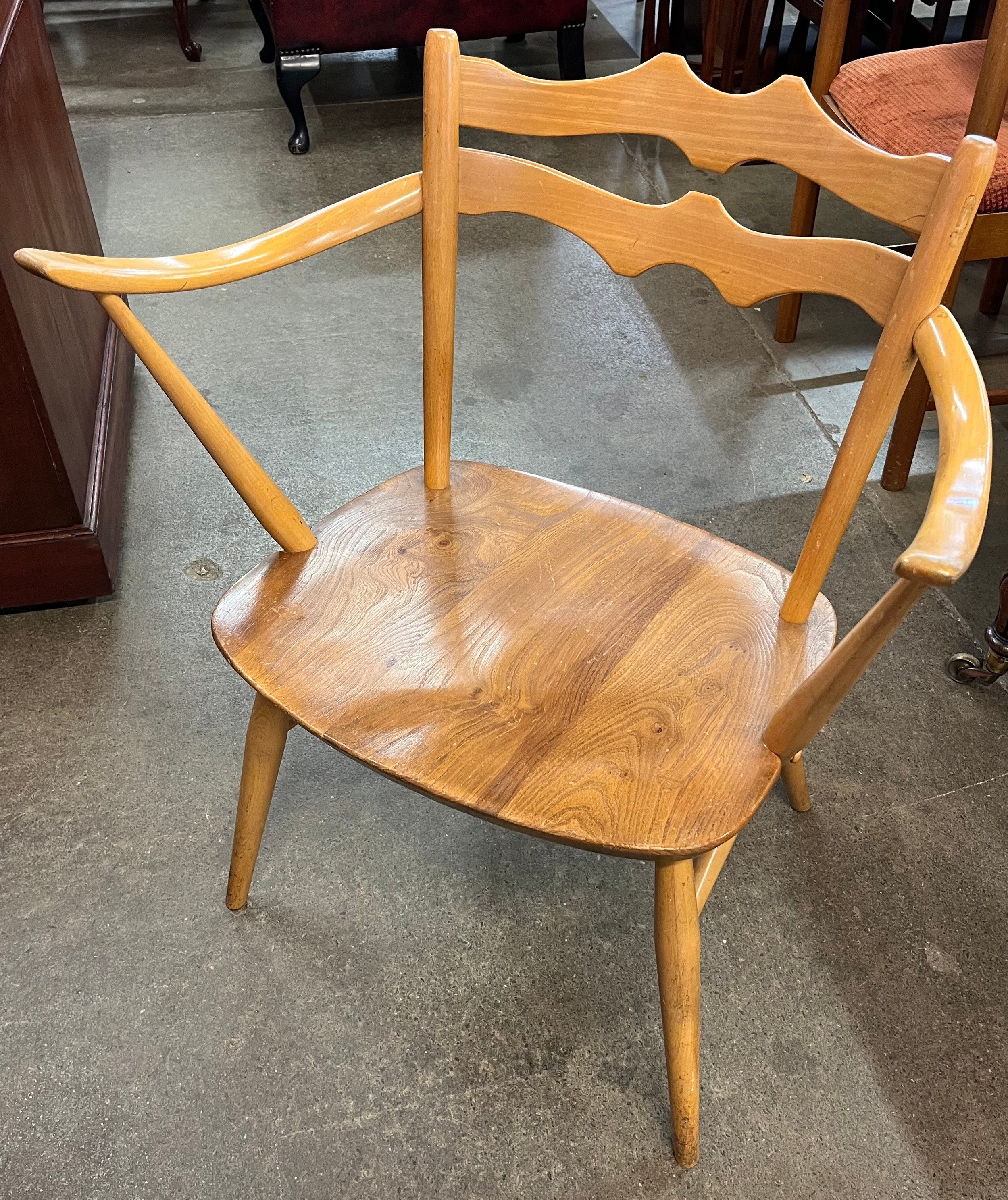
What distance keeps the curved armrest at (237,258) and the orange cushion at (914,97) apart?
0.96 meters

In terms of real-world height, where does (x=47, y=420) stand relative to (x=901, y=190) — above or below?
below

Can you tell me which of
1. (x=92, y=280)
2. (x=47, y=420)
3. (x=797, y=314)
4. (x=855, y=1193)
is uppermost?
(x=92, y=280)

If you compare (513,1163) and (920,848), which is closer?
(513,1163)

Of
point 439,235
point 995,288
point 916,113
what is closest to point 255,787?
point 439,235

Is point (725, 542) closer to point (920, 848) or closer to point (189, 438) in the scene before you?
point (920, 848)

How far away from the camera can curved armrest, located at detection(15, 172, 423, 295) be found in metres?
0.80

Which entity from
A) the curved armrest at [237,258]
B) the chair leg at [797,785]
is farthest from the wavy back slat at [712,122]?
the chair leg at [797,785]

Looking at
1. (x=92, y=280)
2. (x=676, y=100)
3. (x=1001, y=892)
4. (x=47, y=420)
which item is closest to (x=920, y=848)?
(x=1001, y=892)

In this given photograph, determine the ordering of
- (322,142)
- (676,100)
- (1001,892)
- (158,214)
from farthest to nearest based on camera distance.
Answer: (322,142) → (158,214) → (1001,892) → (676,100)

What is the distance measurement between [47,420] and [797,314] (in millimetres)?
1393

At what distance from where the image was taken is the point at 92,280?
81 cm

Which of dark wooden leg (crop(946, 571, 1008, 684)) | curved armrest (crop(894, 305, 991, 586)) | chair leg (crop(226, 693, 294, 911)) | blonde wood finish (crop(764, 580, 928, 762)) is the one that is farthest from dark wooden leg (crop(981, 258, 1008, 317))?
chair leg (crop(226, 693, 294, 911))

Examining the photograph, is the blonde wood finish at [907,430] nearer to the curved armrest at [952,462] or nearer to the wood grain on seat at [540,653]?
the wood grain on seat at [540,653]

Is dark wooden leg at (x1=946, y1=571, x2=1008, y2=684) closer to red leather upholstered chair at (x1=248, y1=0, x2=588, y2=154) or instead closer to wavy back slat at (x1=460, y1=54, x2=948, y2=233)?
wavy back slat at (x1=460, y1=54, x2=948, y2=233)
